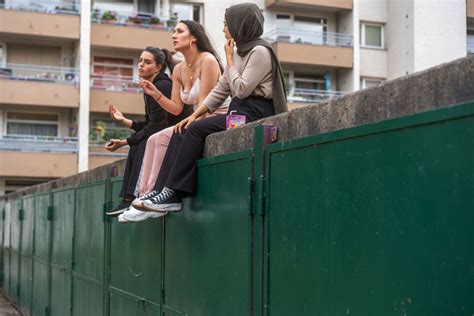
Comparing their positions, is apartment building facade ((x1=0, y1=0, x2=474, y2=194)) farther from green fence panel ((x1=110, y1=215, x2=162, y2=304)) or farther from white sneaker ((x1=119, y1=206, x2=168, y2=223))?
white sneaker ((x1=119, y1=206, x2=168, y2=223))

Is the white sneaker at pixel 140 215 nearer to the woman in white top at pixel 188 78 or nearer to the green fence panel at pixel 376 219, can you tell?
the woman in white top at pixel 188 78

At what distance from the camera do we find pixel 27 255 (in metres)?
A: 13.8

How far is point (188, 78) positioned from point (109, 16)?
27.2 metres

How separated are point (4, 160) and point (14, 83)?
2.93 metres

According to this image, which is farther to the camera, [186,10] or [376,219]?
[186,10]

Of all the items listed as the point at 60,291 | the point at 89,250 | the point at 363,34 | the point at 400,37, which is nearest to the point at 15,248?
the point at 60,291

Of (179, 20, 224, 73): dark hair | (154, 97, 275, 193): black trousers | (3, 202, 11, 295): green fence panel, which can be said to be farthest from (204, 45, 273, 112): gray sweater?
(3, 202, 11, 295): green fence panel

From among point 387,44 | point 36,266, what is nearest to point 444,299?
point 36,266

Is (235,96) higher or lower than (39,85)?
lower

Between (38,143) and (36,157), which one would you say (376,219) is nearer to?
Result: (36,157)

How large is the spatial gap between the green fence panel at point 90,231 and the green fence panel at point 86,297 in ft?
0.25

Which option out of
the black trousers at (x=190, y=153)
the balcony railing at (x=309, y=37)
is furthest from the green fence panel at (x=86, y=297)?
the balcony railing at (x=309, y=37)

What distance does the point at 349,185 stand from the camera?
3322 millimetres

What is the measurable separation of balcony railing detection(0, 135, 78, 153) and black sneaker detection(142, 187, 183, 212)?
2661 centimetres
